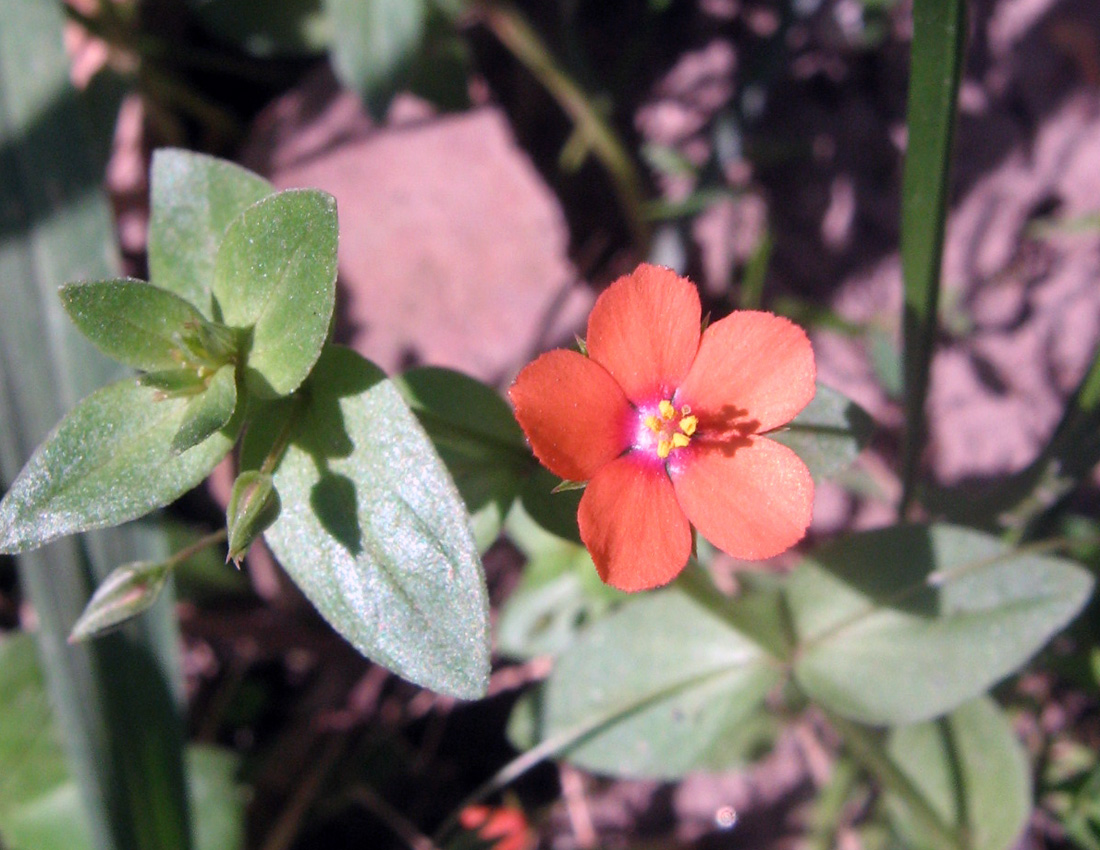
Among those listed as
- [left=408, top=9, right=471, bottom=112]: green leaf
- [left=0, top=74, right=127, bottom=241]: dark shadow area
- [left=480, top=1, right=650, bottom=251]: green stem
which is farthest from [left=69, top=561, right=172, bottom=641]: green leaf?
[left=480, top=1, right=650, bottom=251]: green stem

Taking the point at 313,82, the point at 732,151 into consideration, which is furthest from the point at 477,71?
the point at 732,151

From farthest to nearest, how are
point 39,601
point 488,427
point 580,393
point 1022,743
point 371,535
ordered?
point 1022,743, point 39,601, point 488,427, point 371,535, point 580,393

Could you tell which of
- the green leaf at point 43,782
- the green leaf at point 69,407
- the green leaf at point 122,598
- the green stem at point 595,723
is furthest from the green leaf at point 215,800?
the green leaf at point 122,598

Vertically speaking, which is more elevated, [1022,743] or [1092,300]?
[1092,300]

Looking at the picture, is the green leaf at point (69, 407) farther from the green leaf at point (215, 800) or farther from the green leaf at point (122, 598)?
the green leaf at point (122, 598)

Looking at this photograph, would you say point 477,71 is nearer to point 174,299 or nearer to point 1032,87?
point 1032,87
